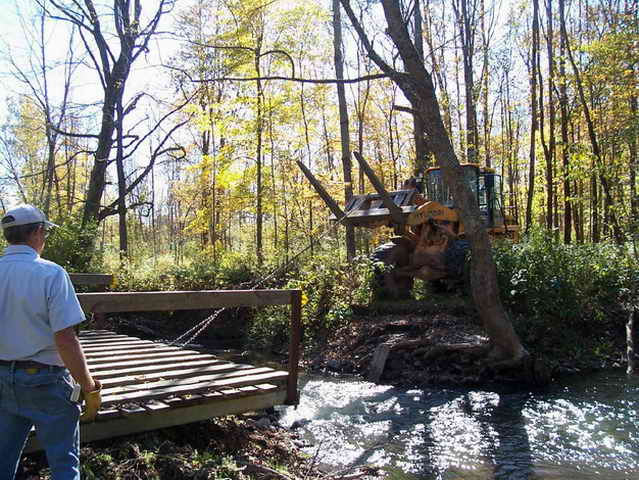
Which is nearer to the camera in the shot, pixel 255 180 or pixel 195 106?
pixel 195 106

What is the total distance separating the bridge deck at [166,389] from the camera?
13.1 feet

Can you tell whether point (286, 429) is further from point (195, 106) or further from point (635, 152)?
point (195, 106)

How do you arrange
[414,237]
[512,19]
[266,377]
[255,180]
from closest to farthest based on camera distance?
1. [266,377]
2. [414,237]
3. [255,180]
4. [512,19]

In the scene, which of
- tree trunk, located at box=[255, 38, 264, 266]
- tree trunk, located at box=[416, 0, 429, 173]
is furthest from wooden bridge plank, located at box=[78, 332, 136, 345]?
tree trunk, located at box=[416, 0, 429, 173]

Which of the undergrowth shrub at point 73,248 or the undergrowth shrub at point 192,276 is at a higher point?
the undergrowth shrub at point 73,248

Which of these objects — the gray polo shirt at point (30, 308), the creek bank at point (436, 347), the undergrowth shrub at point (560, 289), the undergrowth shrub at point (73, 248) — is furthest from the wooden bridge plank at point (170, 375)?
the undergrowth shrub at point (73, 248)

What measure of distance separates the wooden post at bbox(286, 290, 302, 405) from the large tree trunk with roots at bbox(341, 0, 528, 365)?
4313 millimetres

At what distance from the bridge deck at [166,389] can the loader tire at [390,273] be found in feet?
23.5

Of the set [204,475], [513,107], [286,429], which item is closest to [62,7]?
[286,429]

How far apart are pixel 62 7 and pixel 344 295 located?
13.4m

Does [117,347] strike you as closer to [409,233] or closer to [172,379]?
[172,379]

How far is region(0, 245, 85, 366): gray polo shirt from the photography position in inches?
106

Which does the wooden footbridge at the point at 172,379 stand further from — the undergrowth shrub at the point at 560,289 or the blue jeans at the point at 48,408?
the undergrowth shrub at the point at 560,289

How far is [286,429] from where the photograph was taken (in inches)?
255
